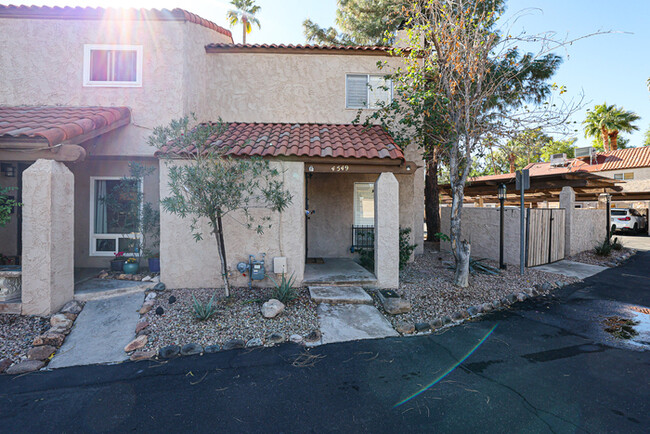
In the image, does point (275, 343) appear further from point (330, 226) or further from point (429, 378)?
point (330, 226)

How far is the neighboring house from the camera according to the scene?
554 cm

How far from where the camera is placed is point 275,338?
478 centimetres

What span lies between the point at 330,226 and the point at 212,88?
5771 millimetres

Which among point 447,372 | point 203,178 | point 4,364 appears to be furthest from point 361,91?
point 4,364

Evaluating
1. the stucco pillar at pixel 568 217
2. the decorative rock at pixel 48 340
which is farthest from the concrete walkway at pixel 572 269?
the decorative rock at pixel 48 340

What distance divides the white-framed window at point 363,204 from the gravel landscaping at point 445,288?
6.67 ft

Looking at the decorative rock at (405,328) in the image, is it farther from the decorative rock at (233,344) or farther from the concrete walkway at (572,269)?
the concrete walkway at (572,269)

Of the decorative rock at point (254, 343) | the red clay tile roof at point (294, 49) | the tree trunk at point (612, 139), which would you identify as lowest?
the decorative rock at point (254, 343)

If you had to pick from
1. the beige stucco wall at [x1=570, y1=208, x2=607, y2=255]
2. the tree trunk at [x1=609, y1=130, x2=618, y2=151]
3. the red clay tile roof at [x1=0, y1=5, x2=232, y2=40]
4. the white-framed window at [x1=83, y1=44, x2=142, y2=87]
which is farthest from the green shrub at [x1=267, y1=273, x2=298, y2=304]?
the tree trunk at [x1=609, y1=130, x2=618, y2=151]

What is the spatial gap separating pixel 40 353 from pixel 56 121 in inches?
182

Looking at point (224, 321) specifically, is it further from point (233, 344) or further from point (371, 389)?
point (371, 389)

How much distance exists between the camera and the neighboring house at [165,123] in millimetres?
5539

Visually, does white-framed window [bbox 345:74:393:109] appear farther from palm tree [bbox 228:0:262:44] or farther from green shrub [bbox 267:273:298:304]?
palm tree [bbox 228:0:262:44]

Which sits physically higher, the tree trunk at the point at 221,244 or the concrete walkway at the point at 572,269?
the tree trunk at the point at 221,244
